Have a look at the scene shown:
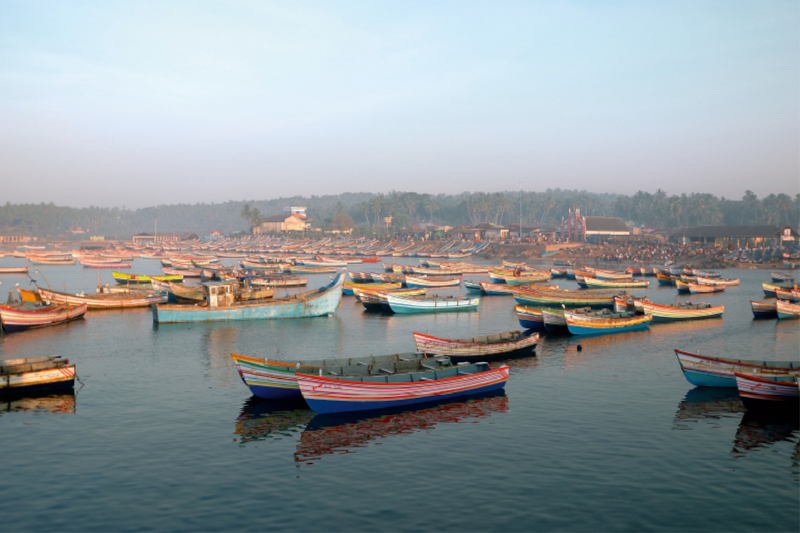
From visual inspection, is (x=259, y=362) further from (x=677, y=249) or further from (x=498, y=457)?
(x=677, y=249)

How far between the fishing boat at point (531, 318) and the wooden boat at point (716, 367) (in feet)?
59.3

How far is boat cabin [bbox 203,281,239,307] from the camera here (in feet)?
187

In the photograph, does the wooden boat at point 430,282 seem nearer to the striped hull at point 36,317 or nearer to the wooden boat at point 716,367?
the striped hull at point 36,317

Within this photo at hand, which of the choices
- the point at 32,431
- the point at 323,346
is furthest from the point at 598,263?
the point at 32,431

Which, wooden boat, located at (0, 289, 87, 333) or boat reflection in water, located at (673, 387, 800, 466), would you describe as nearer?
boat reflection in water, located at (673, 387, 800, 466)

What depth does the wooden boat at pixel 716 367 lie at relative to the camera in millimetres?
31950

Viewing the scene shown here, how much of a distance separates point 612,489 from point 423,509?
266 inches

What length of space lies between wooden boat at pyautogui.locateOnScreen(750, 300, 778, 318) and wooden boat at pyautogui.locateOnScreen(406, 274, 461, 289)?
44.9 meters

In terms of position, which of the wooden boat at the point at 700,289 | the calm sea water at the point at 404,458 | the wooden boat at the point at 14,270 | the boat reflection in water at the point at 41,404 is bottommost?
the calm sea water at the point at 404,458

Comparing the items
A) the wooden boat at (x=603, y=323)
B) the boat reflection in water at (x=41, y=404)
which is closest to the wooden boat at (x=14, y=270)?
the boat reflection in water at (x=41, y=404)

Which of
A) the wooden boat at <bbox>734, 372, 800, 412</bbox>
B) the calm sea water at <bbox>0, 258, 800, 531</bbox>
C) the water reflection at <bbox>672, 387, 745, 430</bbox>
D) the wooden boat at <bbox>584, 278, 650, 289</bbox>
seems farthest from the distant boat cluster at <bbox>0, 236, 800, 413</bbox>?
the calm sea water at <bbox>0, 258, 800, 531</bbox>

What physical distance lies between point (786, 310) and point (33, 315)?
6967cm

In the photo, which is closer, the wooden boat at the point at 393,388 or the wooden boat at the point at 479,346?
the wooden boat at the point at 393,388

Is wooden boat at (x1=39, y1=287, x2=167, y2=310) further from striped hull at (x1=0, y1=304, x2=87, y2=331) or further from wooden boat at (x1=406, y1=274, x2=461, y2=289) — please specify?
wooden boat at (x1=406, y1=274, x2=461, y2=289)
